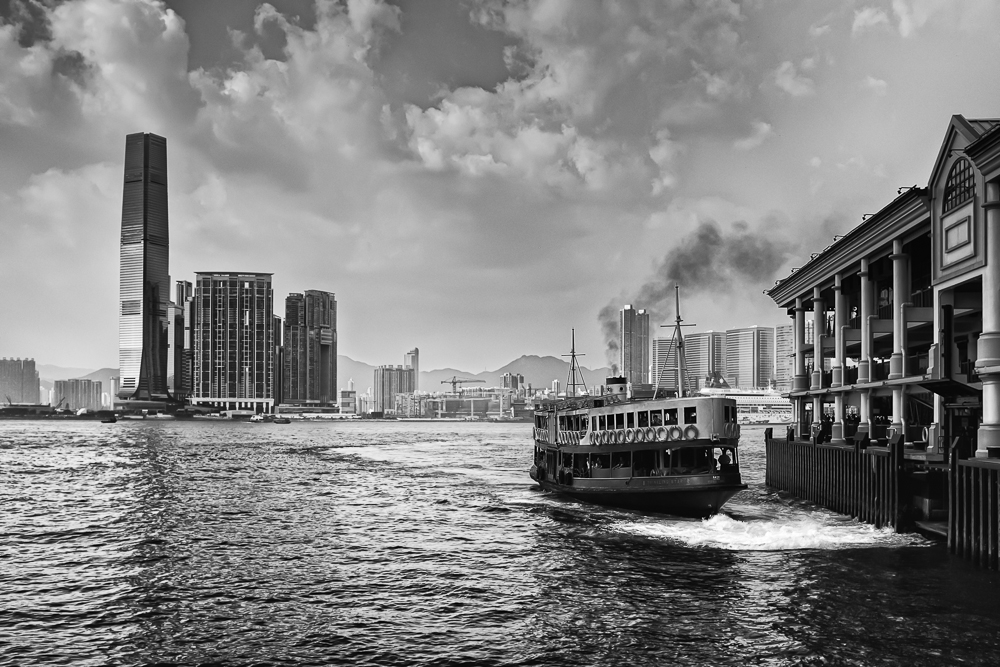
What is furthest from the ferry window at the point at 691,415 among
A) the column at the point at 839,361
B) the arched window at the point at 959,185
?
the arched window at the point at 959,185

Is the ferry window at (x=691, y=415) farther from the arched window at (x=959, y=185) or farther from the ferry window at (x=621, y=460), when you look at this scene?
the arched window at (x=959, y=185)

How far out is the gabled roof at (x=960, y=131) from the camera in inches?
1316

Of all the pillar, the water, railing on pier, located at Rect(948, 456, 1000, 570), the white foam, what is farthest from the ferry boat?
railing on pier, located at Rect(948, 456, 1000, 570)

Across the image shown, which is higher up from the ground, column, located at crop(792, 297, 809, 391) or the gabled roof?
the gabled roof

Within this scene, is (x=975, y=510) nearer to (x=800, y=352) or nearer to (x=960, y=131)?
(x=960, y=131)

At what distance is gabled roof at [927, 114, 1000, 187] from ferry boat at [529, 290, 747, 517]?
52.1ft

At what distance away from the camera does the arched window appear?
109 ft

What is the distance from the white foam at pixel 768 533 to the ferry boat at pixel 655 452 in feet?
5.97

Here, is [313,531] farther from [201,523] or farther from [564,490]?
[564,490]

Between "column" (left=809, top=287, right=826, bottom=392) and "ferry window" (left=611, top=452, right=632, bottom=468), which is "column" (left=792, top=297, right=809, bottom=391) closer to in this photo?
"column" (left=809, top=287, right=826, bottom=392)

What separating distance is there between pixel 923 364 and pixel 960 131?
659 inches

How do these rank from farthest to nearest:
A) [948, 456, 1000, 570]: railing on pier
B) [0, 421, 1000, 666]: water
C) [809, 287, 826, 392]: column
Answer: [809, 287, 826, 392]: column < [948, 456, 1000, 570]: railing on pier < [0, 421, 1000, 666]: water

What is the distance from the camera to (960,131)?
3412 cm

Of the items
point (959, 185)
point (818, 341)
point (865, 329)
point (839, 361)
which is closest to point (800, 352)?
point (818, 341)
